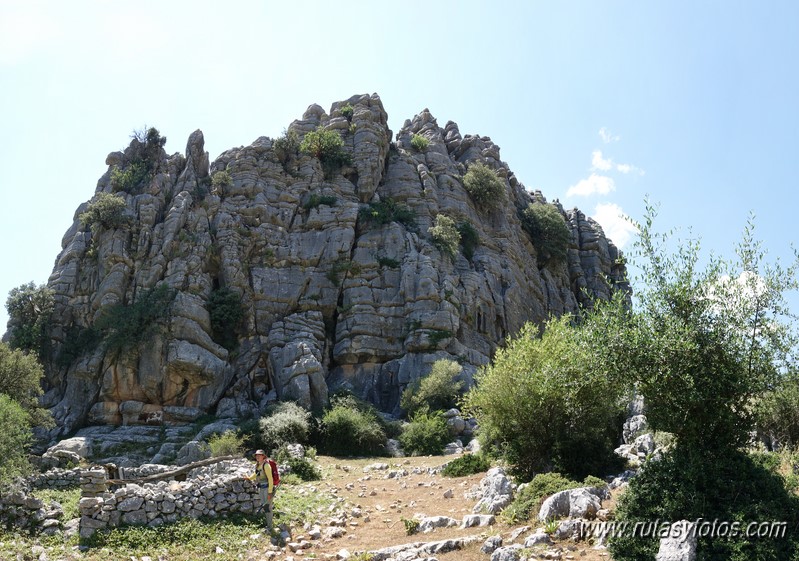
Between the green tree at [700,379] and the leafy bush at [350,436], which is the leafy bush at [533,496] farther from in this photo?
the leafy bush at [350,436]

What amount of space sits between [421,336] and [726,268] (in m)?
33.6

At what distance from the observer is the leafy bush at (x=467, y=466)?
22.9 metres

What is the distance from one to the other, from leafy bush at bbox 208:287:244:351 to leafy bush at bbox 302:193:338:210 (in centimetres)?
1290

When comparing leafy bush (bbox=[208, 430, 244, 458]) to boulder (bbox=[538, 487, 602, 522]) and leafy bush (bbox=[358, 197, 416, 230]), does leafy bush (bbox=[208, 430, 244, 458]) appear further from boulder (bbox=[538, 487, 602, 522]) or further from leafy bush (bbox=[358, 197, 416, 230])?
leafy bush (bbox=[358, 197, 416, 230])

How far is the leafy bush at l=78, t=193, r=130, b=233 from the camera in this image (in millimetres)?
49062

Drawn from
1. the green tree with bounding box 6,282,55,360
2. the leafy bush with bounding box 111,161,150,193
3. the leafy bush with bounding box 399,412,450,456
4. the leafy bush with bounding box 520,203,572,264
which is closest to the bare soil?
the leafy bush with bounding box 399,412,450,456

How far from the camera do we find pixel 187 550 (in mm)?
13750

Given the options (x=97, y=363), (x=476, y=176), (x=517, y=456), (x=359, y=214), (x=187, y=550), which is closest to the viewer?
(x=187, y=550)

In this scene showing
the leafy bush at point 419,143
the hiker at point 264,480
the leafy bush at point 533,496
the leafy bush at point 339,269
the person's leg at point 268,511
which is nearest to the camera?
the leafy bush at point 533,496

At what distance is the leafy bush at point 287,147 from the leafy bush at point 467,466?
4263 cm

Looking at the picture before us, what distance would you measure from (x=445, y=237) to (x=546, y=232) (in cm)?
2194

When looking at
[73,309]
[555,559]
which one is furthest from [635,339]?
[73,309]

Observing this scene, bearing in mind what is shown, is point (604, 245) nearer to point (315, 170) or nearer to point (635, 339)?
point (315, 170)

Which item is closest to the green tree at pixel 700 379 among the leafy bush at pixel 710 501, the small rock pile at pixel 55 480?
the leafy bush at pixel 710 501
